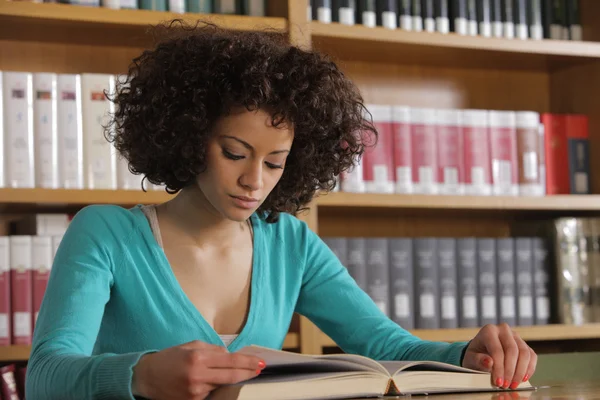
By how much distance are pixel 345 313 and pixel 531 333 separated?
40.2 inches

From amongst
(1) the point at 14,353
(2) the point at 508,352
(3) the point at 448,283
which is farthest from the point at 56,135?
(2) the point at 508,352

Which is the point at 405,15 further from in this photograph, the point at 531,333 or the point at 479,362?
the point at 479,362

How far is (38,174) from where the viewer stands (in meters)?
1.99

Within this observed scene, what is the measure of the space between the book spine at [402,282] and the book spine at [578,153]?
1.72 feet

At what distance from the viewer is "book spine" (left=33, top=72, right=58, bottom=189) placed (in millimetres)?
1992

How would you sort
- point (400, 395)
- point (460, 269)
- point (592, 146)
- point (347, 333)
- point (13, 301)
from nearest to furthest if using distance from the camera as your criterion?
point (400, 395), point (347, 333), point (13, 301), point (460, 269), point (592, 146)

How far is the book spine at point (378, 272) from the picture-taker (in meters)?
2.24

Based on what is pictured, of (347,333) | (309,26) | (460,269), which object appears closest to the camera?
(347,333)

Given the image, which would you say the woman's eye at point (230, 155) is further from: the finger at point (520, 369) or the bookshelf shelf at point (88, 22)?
the bookshelf shelf at point (88, 22)

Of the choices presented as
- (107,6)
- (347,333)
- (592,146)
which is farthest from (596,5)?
(347,333)

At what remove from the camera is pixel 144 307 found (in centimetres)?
128

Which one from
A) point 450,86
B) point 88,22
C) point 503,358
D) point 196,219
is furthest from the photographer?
point 450,86

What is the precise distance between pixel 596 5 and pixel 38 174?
1625mm

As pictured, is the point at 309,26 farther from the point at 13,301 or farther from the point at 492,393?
the point at 492,393
